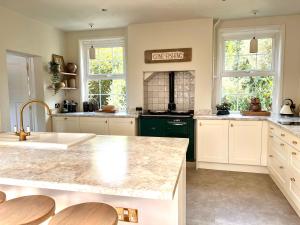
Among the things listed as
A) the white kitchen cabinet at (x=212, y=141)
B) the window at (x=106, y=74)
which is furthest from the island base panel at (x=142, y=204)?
the window at (x=106, y=74)

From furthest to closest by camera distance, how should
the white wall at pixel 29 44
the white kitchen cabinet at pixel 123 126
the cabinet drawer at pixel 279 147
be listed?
1. the white kitchen cabinet at pixel 123 126
2. the white wall at pixel 29 44
3. the cabinet drawer at pixel 279 147

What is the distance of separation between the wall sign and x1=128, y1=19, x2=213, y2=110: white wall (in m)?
0.06

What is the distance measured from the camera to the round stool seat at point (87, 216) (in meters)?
1.12

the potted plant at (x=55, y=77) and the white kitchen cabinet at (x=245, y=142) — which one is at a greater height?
the potted plant at (x=55, y=77)

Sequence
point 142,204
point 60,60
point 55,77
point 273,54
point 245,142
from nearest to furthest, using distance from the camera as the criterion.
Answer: point 142,204 < point 245,142 < point 273,54 < point 55,77 < point 60,60

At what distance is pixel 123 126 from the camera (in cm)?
393

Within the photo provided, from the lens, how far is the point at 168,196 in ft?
3.16

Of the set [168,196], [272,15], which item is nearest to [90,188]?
[168,196]

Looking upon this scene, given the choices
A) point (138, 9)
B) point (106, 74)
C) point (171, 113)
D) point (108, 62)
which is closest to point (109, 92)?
point (106, 74)

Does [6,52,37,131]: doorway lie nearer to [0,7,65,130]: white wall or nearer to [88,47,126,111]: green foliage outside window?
[0,7,65,130]: white wall

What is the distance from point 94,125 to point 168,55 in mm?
1789

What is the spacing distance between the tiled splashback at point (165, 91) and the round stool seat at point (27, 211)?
308 cm

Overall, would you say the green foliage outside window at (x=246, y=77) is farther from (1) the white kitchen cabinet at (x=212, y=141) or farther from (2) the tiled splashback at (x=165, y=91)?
(1) the white kitchen cabinet at (x=212, y=141)

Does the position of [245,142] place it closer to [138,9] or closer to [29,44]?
[138,9]
